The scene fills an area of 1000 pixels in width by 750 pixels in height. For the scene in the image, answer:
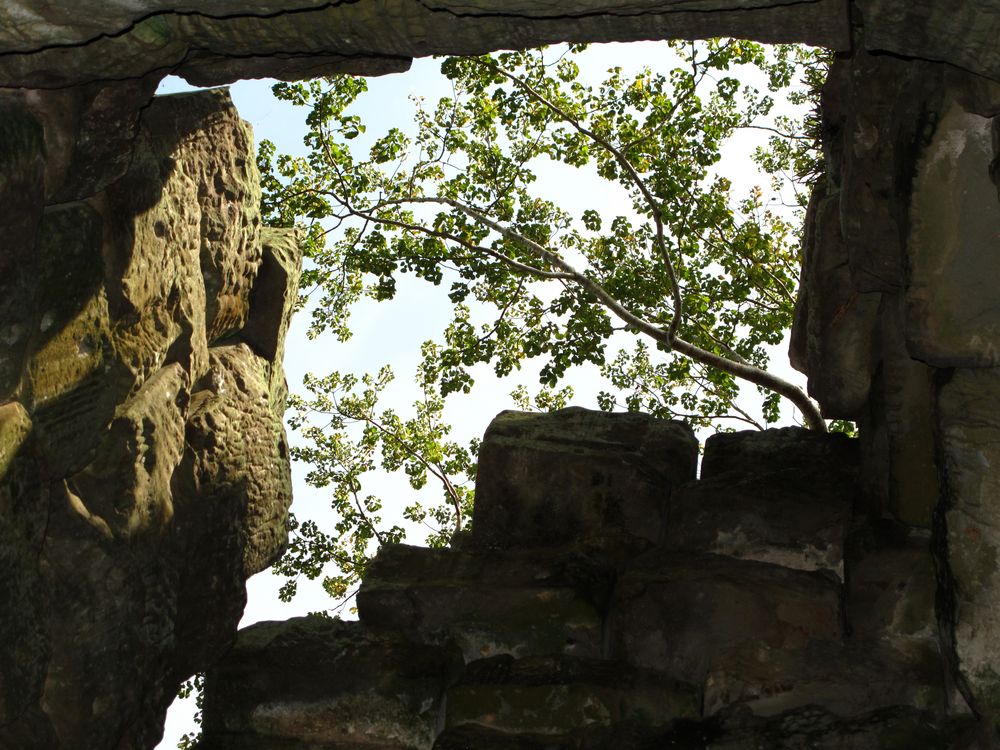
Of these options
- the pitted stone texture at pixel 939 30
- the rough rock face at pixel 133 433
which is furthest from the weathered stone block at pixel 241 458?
the pitted stone texture at pixel 939 30

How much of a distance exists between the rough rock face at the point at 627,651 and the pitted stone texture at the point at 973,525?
289mm

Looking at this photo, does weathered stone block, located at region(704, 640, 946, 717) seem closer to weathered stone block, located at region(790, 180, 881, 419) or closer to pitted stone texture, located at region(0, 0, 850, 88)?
weathered stone block, located at region(790, 180, 881, 419)

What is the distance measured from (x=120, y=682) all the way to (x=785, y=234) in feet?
37.6

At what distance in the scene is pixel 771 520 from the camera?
5.96 metres

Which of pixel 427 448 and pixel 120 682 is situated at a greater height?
pixel 427 448

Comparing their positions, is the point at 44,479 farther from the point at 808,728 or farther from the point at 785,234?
the point at 785,234

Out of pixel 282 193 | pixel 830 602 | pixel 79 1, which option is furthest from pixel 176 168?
pixel 282 193

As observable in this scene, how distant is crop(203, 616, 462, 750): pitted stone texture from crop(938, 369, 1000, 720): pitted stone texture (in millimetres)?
2189

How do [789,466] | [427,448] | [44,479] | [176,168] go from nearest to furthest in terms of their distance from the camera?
[44,479] < [176,168] < [789,466] < [427,448]

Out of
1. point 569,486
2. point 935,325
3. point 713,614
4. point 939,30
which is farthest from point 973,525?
point 569,486

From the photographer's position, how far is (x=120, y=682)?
466 centimetres

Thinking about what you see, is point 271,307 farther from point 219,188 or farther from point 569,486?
point 569,486

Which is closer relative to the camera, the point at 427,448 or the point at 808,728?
the point at 808,728

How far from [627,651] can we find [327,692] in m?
1.38
